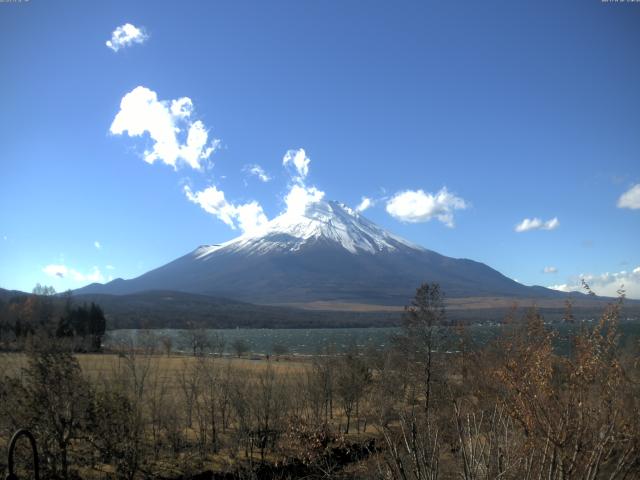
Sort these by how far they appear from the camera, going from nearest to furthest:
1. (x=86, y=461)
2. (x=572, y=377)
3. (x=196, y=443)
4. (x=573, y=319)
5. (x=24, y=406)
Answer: (x=572, y=377)
(x=573, y=319)
(x=24, y=406)
(x=86, y=461)
(x=196, y=443)

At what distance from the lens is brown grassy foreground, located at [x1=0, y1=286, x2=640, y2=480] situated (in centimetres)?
620

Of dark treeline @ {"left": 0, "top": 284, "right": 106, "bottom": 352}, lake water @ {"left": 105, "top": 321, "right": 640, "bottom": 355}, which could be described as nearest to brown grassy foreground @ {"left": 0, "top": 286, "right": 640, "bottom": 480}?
lake water @ {"left": 105, "top": 321, "right": 640, "bottom": 355}

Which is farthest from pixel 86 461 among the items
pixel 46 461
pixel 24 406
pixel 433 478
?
pixel 433 478

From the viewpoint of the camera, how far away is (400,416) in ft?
21.4

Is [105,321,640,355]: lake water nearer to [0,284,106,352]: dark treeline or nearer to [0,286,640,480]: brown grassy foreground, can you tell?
[0,286,640,480]: brown grassy foreground

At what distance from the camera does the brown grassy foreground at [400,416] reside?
6203mm

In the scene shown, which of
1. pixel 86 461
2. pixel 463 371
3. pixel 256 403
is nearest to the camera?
pixel 86 461

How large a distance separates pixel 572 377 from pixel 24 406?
1604 cm

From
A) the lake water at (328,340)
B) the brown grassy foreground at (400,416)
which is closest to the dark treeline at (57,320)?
the lake water at (328,340)

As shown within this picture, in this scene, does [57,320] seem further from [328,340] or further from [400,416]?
[400,416]

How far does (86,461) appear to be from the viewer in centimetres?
1819

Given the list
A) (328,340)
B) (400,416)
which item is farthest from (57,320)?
(400,416)

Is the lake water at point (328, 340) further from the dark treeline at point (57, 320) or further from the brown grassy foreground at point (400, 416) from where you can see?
the dark treeline at point (57, 320)

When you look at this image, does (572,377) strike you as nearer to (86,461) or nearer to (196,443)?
(86,461)
